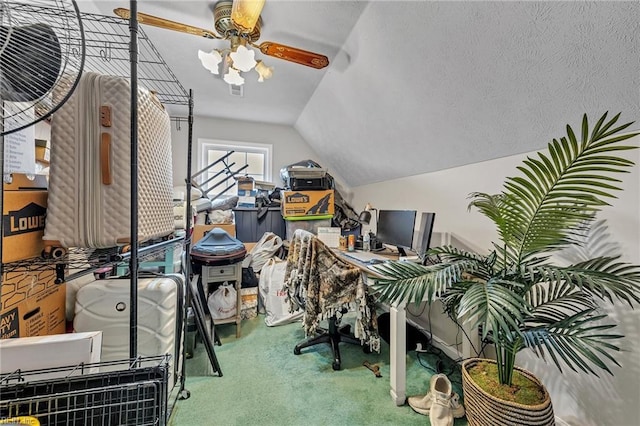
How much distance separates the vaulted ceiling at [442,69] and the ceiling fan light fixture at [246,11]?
16.8 inches

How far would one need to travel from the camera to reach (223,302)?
239 centimetres

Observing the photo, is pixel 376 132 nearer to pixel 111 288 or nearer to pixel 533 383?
pixel 533 383

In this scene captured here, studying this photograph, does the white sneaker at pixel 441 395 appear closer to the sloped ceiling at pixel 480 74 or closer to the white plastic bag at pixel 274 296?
the white plastic bag at pixel 274 296

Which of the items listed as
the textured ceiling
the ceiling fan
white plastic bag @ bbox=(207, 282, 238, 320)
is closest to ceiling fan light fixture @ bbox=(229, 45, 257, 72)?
the ceiling fan

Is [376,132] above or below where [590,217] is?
above

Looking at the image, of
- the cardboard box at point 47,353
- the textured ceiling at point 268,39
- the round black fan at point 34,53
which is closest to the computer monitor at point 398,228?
the textured ceiling at point 268,39

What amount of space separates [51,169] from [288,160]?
126 inches

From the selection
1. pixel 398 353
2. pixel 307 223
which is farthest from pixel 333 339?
pixel 307 223

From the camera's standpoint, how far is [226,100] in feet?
10.2

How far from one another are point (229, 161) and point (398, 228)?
8.81 ft

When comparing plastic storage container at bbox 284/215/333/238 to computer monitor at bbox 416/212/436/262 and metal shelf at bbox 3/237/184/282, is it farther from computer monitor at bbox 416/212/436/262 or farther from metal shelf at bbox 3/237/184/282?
metal shelf at bbox 3/237/184/282

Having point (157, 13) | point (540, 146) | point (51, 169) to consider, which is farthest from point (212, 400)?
point (157, 13)

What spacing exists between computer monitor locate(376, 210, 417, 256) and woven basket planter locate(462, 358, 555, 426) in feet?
3.66

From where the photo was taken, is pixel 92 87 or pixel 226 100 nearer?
pixel 92 87
